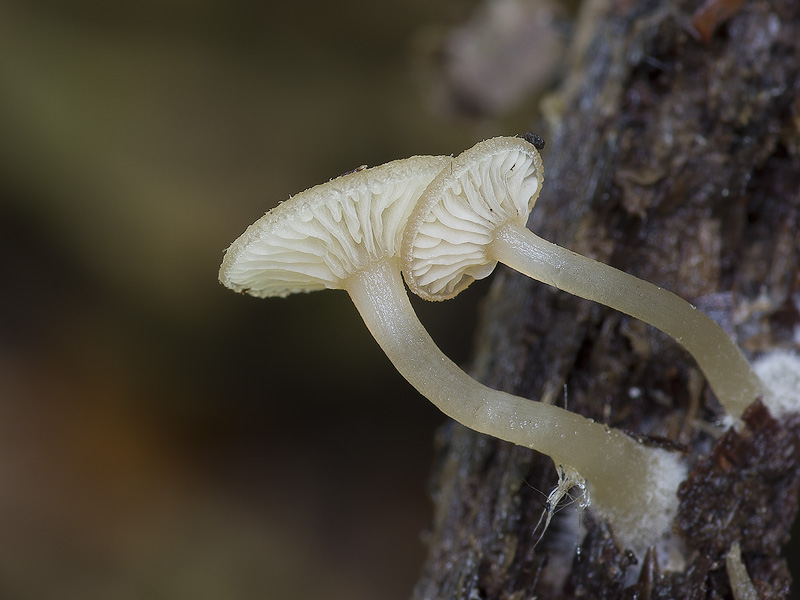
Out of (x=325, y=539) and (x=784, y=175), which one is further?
(x=325, y=539)

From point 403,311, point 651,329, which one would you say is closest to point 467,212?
point 403,311

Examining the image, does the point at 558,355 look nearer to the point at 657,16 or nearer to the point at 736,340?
the point at 736,340

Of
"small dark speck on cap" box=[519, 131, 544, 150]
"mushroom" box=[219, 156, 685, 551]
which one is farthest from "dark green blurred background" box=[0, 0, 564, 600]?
"small dark speck on cap" box=[519, 131, 544, 150]

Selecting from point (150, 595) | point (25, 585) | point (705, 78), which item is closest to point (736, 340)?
point (705, 78)

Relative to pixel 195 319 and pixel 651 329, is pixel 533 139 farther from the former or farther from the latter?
pixel 195 319

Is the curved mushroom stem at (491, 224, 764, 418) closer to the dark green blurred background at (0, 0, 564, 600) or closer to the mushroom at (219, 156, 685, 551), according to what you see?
the mushroom at (219, 156, 685, 551)
